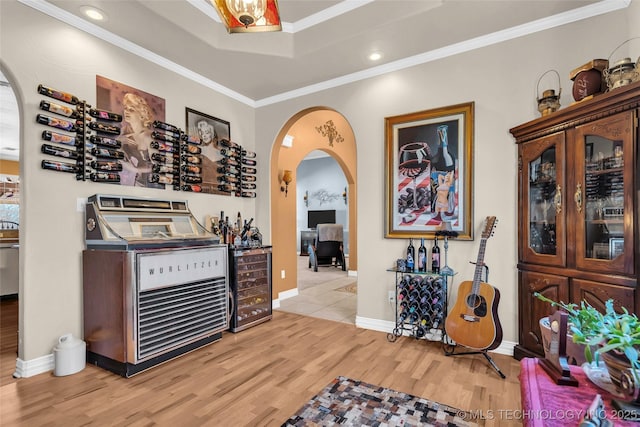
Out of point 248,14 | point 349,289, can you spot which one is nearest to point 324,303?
point 349,289

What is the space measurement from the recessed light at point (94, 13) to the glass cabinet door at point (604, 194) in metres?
3.92

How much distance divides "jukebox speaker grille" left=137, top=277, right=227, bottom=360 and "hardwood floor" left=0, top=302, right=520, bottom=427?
185 millimetres

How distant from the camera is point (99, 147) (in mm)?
2881

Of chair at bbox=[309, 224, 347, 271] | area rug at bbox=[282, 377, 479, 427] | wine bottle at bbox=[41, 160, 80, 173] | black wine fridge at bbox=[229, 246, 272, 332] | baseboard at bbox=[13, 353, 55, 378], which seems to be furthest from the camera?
chair at bbox=[309, 224, 347, 271]

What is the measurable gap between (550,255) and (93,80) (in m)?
4.24

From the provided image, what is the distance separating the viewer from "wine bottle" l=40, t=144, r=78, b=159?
2545 mm

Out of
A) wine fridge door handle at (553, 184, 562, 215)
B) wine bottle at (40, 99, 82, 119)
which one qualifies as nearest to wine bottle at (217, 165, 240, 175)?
wine bottle at (40, 99, 82, 119)

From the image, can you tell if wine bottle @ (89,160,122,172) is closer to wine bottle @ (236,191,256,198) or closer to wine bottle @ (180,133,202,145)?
wine bottle @ (180,133,202,145)

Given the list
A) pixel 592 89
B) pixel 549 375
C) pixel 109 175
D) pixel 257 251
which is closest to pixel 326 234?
pixel 257 251

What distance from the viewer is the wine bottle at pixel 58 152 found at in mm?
2545

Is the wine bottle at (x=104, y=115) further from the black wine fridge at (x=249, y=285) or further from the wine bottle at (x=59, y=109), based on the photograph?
the black wine fridge at (x=249, y=285)

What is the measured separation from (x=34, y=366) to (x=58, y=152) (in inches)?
67.8

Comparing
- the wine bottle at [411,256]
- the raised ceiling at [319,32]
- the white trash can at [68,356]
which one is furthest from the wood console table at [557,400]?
the white trash can at [68,356]

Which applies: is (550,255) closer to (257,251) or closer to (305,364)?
(305,364)
